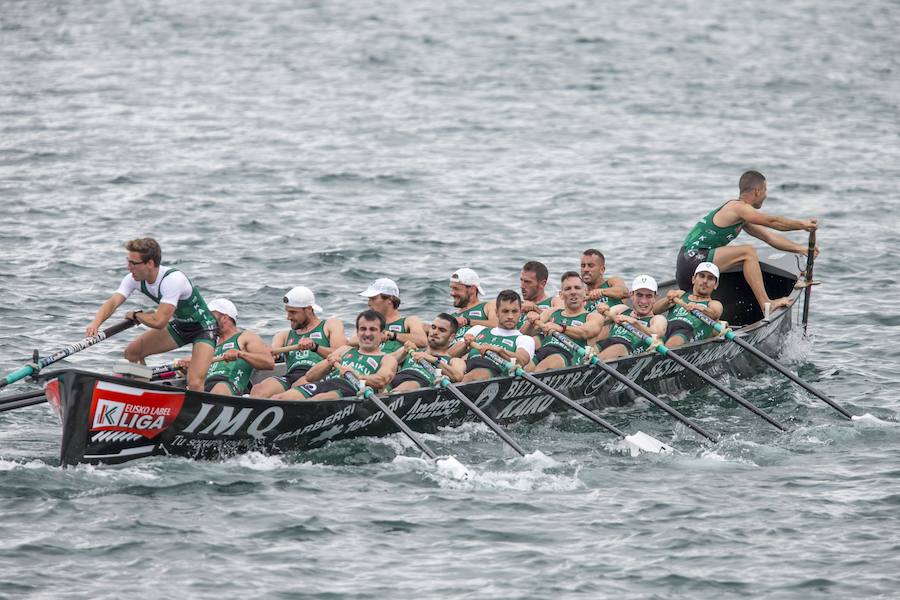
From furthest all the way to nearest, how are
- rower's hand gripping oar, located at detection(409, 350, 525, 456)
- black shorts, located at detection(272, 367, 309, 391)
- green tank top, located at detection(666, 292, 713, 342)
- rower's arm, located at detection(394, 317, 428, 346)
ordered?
green tank top, located at detection(666, 292, 713, 342), rower's arm, located at detection(394, 317, 428, 346), black shorts, located at detection(272, 367, 309, 391), rower's hand gripping oar, located at detection(409, 350, 525, 456)

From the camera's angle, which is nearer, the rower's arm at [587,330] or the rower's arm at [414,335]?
the rower's arm at [414,335]

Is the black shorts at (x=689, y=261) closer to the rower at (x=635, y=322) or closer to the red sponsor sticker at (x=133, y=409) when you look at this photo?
the rower at (x=635, y=322)

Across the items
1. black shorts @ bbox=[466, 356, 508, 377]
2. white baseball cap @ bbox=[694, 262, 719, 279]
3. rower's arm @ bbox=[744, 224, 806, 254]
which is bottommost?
black shorts @ bbox=[466, 356, 508, 377]

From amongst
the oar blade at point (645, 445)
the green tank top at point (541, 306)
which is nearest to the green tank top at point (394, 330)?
the green tank top at point (541, 306)

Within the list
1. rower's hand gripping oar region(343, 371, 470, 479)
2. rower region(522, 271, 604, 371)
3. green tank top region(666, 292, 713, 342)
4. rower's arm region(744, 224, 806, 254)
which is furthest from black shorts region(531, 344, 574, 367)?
rower's arm region(744, 224, 806, 254)

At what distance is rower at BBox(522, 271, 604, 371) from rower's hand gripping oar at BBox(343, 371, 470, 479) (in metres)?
2.59

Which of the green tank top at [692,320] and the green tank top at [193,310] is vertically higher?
the green tank top at [193,310]

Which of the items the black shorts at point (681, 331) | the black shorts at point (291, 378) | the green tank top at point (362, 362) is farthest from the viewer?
the black shorts at point (681, 331)

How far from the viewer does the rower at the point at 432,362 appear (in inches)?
643

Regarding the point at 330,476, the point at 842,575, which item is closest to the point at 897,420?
the point at 842,575

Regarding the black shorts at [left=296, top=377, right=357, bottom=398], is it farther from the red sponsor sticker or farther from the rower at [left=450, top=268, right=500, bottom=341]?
the rower at [left=450, top=268, right=500, bottom=341]

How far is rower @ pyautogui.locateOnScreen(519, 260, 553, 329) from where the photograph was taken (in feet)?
59.6

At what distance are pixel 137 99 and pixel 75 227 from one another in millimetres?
14415

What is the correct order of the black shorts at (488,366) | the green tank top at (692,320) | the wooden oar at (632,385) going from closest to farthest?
the wooden oar at (632,385)
the black shorts at (488,366)
the green tank top at (692,320)
